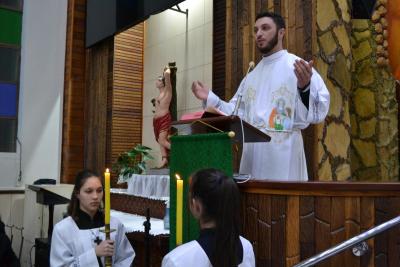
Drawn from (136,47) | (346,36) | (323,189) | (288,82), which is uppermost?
(136,47)

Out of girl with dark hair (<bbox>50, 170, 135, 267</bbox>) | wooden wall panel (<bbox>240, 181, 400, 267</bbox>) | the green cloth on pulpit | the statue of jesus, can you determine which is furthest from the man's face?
the statue of jesus

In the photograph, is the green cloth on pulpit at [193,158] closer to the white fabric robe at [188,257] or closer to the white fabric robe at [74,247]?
the white fabric robe at [74,247]

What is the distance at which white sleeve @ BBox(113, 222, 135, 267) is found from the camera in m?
2.93

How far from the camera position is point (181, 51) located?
7.61 m

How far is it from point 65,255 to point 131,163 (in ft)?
12.6

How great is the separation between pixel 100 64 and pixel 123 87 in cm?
56

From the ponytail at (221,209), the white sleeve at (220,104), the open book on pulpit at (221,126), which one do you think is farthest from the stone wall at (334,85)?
the ponytail at (221,209)

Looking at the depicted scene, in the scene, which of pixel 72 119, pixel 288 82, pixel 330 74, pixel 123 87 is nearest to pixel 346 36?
pixel 330 74

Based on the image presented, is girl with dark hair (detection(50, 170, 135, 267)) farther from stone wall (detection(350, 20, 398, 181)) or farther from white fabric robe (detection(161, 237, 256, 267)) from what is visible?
stone wall (detection(350, 20, 398, 181))

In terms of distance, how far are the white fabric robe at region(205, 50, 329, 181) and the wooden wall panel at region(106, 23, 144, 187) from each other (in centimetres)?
492

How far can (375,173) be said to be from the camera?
4.94 meters

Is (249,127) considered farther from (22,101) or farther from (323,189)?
(22,101)

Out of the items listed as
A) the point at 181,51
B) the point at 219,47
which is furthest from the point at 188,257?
the point at 181,51

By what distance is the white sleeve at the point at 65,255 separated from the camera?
8.61 ft
